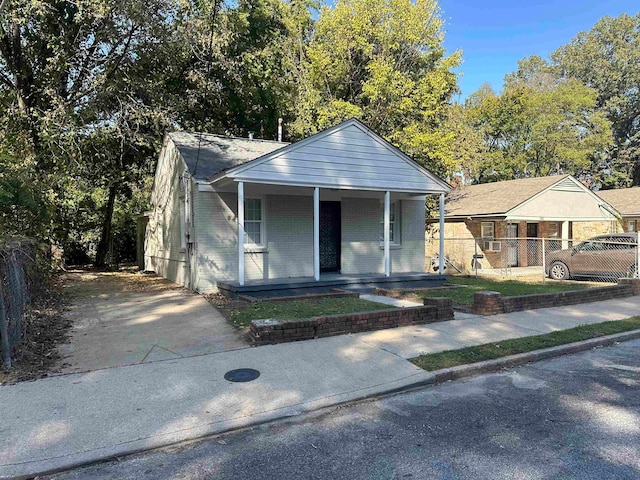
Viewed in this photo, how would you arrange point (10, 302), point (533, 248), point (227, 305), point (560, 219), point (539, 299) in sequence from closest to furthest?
point (10, 302)
point (227, 305)
point (539, 299)
point (560, 219)
point (533, 248)

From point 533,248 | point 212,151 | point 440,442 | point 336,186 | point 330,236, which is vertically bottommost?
point 440,442

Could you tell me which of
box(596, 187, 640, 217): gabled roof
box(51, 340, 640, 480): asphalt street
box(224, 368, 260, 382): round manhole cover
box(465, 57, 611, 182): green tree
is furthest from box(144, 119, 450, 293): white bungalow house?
box(465, 57, 611, 182): green tree

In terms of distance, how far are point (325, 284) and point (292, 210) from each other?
2616 mm

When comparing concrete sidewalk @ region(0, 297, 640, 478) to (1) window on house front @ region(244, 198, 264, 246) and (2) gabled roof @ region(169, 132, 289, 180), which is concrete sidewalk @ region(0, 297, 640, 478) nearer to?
(1) window on house front @ region(244, 198, 264, 246)

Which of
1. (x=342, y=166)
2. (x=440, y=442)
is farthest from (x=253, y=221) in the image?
(x=440, y=442)

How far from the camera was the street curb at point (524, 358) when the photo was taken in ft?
18.1

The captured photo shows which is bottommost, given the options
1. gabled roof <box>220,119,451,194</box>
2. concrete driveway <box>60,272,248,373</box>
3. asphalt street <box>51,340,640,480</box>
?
asphalt street <box>51,340,640,480</box>

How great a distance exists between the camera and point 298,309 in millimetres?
8914

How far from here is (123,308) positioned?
9742 millimetres

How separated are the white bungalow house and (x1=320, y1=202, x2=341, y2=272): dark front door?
33 mm

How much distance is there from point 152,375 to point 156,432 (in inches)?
61.7

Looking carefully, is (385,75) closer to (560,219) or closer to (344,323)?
(560,219)

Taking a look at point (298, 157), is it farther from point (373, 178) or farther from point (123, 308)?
point (123, 308)

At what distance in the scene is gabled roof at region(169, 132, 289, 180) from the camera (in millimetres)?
12102
